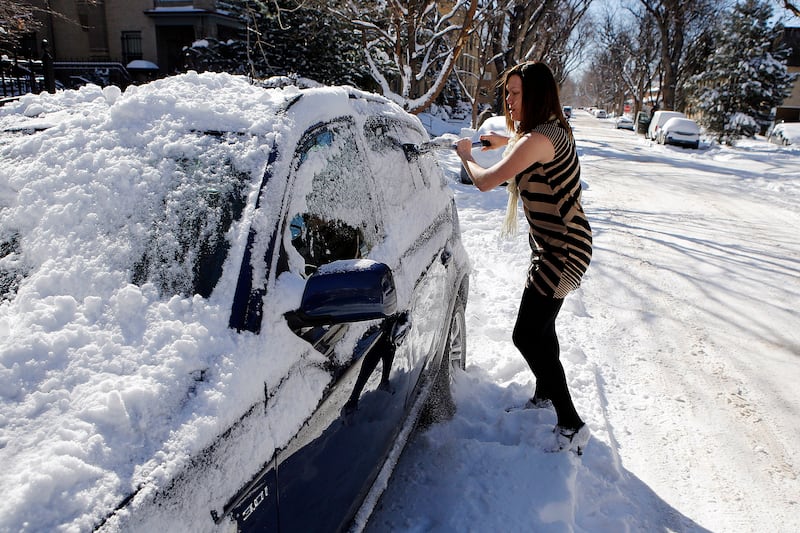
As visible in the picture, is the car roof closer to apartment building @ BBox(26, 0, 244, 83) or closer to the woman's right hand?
apartment building @ BBox(26, 0, 244, 83)

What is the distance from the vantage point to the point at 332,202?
6.80 ft

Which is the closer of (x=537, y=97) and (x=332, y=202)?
(x=332, y=202)

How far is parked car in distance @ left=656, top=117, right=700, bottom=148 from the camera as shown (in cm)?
2534

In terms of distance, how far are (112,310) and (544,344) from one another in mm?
2075

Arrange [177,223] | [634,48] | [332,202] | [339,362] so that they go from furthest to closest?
[634,48], [332,202], [339,362], [177,223]

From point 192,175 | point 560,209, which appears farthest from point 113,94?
point 560,209

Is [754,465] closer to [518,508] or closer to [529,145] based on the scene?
[518,508]

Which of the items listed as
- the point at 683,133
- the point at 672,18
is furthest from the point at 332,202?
the point at 672,18

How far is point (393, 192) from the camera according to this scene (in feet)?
8.82

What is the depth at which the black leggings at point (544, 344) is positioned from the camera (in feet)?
9.42

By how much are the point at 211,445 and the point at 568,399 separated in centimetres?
215

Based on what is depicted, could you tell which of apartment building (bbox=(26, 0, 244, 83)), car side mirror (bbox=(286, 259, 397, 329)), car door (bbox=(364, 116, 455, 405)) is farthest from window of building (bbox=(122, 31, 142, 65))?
car side mirror (bbox=(286, 259, 397, 329))

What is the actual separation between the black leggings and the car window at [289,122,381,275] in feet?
3.23

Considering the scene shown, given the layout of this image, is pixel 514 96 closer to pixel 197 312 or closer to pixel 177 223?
pixel 177 223
